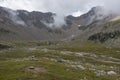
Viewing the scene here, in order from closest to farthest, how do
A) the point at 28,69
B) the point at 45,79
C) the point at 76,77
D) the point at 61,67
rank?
1. the point at 45,79
2. the point at 76,77
3. the point at 28,69
4. the point at 61,67

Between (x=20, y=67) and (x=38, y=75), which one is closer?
(x=38, y=75)

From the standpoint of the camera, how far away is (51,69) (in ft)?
281

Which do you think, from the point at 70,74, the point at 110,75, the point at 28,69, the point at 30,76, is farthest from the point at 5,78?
the point at 110,75

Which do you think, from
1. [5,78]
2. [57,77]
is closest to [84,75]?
[57,77]

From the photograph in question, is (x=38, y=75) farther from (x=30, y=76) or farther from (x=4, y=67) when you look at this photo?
(x=4, y=67)

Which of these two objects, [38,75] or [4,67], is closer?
[38,75]

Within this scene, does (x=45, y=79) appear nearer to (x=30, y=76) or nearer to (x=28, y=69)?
(x=30, y=76)

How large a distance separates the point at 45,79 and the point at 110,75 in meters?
23.8

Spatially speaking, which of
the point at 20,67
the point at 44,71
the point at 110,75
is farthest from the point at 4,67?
the point at 110,75

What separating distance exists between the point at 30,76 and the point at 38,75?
2.32 metres


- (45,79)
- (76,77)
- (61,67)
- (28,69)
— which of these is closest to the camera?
(45,79)

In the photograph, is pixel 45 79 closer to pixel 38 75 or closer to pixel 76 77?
pixel 38 75

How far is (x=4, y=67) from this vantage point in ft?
289

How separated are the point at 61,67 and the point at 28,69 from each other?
11.2 meters
